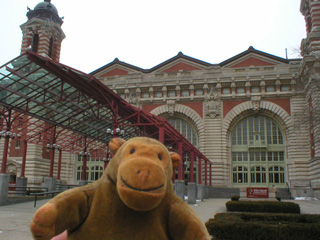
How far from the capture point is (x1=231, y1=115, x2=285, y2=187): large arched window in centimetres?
3438

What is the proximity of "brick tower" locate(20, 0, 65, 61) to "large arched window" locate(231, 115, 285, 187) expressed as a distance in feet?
90.7

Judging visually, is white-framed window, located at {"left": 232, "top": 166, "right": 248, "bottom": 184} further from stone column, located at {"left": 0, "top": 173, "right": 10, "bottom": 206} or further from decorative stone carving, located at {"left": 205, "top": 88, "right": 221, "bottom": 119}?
stone column, located at {"left": 0, "top": 173, "right": 10, "bottom": 206}

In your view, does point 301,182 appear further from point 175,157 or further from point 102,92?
point 175,157

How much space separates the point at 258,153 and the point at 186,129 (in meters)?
9.13

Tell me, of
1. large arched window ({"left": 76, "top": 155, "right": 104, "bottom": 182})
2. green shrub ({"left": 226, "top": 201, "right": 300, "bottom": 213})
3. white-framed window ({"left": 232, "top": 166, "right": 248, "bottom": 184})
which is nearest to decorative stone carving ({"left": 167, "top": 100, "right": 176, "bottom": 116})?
white-framed window ({"left": 232, "top": 166, "right": 248, "bottom": 184})

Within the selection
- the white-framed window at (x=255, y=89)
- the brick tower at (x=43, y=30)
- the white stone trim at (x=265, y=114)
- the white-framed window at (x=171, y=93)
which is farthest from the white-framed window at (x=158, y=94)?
the brick tower at (x=43, y=30)

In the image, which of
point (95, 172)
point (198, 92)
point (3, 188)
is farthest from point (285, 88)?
point (3, 188)

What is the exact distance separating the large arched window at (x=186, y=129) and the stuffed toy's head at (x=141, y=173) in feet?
112

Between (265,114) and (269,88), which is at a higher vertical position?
(269,88)

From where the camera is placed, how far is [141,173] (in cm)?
257

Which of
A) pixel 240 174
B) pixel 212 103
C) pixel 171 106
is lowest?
pixel 240 174

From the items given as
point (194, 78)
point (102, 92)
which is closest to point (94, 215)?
point (102, 92)

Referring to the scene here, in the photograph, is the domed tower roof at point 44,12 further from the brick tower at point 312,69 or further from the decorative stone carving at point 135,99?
the brick tower at point 312,69

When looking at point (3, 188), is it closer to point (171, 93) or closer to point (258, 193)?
point (258, 193)
